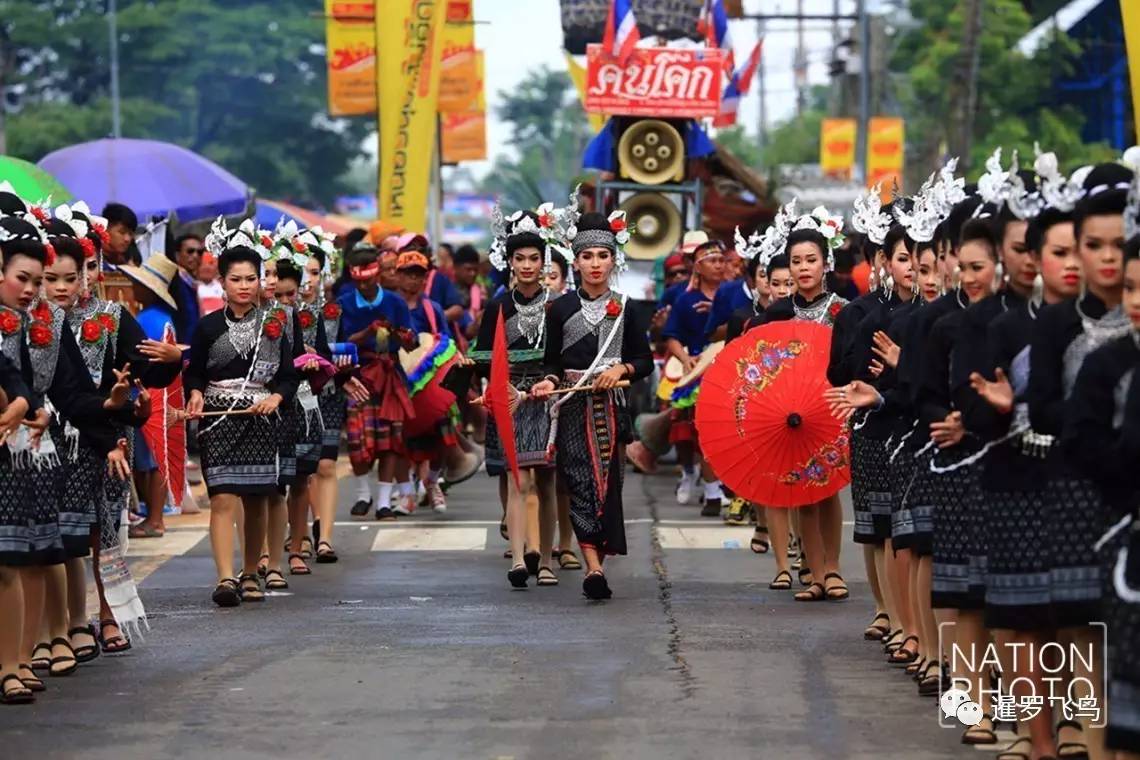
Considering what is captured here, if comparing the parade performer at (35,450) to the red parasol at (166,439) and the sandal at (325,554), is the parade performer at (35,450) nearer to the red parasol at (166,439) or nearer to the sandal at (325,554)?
the red parasol at (166,439)

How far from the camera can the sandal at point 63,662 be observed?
10.5m

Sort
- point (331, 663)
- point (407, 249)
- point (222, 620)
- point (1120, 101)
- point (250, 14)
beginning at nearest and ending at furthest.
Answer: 1. point (331, 663)
2. point (222, 620)
3. point (407, 249)
4. point (1120, 101)
5. point (250, 14)

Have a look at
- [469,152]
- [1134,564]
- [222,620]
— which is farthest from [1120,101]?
[1134,564]

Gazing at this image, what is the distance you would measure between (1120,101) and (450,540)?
4676 centimetres

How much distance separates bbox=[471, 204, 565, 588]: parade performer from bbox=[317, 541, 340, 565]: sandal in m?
1.23

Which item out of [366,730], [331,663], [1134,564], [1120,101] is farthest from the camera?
[1120,101]

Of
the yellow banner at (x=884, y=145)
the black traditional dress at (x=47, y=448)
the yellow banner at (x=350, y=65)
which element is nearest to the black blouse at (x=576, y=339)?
the black traditional dress at (x=47, y=448)

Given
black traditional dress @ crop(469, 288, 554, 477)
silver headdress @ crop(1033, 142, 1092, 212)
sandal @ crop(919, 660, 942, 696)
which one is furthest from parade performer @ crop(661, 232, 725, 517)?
silver headdress @ crop(1033, 142, 1092, 212)

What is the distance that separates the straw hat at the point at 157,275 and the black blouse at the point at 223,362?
360 cm

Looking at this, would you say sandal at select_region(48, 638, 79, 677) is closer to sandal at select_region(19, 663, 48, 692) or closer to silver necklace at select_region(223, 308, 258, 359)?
sandal at select_region(19, 663, 48, 692)

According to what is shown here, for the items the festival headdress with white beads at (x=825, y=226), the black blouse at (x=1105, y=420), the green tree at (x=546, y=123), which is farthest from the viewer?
the green tree at (x=546, y=123)

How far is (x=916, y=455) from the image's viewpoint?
962 centimetres

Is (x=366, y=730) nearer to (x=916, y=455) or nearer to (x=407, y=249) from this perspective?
(x=916, y=455)

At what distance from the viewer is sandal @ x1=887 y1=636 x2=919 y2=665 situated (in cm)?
1039
